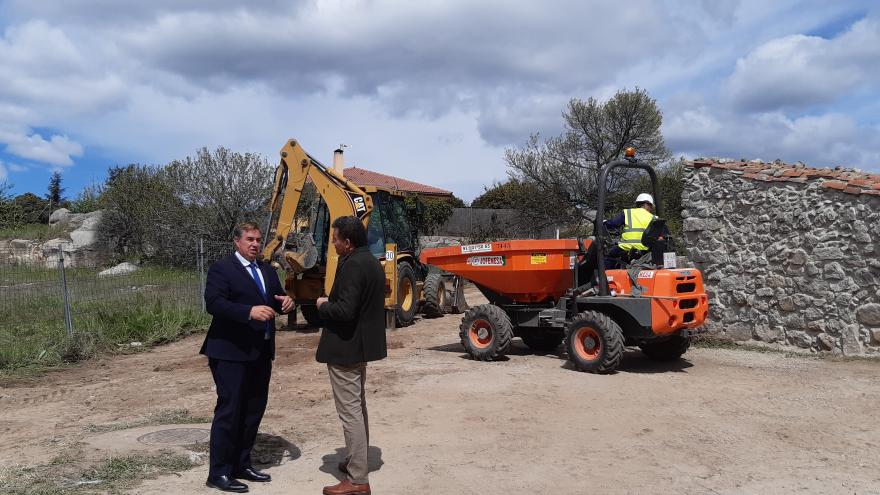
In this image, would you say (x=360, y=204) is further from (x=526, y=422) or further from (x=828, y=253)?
(x=828, y=253)

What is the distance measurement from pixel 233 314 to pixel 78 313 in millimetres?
7984

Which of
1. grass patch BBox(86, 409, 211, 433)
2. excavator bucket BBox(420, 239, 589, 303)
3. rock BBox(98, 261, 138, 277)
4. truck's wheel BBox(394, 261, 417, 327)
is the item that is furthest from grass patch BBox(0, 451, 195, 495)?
truck's wheel BBox(394, 261, 417, 327)

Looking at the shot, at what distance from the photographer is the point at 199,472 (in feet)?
16.6

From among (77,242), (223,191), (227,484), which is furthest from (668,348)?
(77,242)

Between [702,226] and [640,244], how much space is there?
2786mm

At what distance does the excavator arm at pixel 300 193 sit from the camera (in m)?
12.1

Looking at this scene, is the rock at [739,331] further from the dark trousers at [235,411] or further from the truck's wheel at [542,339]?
the dark trousers at [235,411]

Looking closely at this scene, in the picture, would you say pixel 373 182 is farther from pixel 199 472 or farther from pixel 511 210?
pixel 199 472

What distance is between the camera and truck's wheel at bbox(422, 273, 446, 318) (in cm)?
1431

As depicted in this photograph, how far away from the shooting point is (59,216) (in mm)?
29766

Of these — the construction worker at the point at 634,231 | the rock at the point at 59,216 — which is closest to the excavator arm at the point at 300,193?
the construction worker at the point at 634,231

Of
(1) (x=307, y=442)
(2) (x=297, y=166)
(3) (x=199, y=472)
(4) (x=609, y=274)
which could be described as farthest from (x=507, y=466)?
(2) (x=297, y=166)

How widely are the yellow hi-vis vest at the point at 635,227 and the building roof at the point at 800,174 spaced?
2701 mm

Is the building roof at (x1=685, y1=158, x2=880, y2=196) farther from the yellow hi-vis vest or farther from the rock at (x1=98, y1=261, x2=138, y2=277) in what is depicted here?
the rock at (x1=98, y1=261, x2=138, y2=277)
